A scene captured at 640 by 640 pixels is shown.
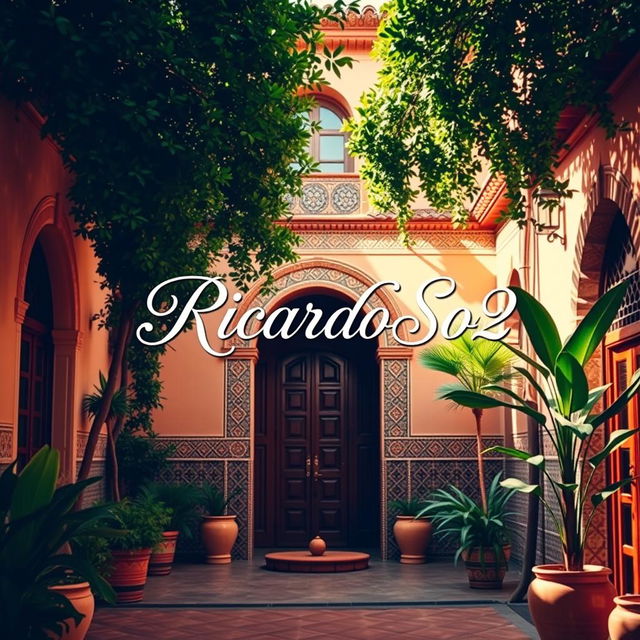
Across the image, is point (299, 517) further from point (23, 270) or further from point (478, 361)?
point (23, 270)

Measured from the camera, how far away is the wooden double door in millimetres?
14023

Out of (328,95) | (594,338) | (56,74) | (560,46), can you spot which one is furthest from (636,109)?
(328,95)

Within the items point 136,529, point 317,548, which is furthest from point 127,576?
point 317,548

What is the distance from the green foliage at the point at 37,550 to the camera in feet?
17.1

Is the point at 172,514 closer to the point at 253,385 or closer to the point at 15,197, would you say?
the point at 253,385

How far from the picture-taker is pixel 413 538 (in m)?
12.0

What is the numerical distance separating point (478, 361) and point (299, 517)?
4.53 m

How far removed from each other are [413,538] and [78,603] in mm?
6580

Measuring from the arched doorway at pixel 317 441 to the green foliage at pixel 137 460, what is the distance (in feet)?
8.00

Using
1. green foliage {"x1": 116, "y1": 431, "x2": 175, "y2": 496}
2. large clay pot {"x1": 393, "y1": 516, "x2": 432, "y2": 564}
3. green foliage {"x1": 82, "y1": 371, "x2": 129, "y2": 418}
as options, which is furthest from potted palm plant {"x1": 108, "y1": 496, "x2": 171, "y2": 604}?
large clay pot {"x1": 393, "y1": 516, "x2": 432, "y2": 564}

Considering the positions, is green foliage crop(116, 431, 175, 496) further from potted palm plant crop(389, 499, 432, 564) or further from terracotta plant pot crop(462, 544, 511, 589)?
terracotta plant pot crop(462, 544, 511, 589)

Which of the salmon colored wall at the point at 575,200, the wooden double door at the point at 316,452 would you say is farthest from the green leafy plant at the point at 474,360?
the wooden double door at the point at 316,452

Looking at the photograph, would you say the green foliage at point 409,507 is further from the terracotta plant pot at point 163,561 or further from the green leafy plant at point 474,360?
the terracotta plant pot at point 163,561

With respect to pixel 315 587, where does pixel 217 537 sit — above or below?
above
